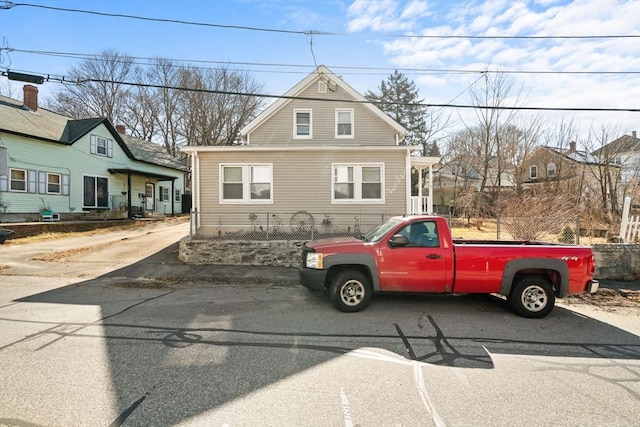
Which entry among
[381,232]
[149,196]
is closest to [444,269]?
[381,232]

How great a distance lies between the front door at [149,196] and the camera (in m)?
26.1

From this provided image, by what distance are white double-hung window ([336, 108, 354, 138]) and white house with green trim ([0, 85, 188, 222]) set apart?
618 inches

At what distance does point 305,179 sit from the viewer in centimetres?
1370

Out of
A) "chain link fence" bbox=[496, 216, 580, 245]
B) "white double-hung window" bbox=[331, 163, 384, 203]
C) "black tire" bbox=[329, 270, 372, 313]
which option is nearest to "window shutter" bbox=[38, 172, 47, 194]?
"white double-hung window" bbox=[331, 163, 384, 203]

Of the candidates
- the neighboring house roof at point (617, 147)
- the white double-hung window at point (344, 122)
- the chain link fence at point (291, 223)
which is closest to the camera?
the chain link fence at point (291, 223)

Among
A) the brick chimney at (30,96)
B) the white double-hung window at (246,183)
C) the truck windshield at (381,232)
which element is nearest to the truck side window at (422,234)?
the truck windshield at (381,232)

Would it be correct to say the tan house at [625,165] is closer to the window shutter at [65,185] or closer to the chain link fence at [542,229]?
the chain link fence at [542,229]

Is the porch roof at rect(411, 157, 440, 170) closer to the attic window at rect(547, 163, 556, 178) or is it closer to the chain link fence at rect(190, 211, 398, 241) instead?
the chain link fence at rect(190, 211, 398, 241)

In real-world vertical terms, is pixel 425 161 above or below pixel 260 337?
above

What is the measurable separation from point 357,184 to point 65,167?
18629mm

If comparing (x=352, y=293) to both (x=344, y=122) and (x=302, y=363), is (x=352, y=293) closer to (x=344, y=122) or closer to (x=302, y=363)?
(x=302, y=363)

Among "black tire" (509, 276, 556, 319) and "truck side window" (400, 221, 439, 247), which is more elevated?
"truck side window" (400, 221, 439, 247)

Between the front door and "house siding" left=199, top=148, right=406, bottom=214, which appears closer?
"house siding" left=199, top=148, right=406, bottom=214

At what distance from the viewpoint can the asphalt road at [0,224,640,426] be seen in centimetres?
286
